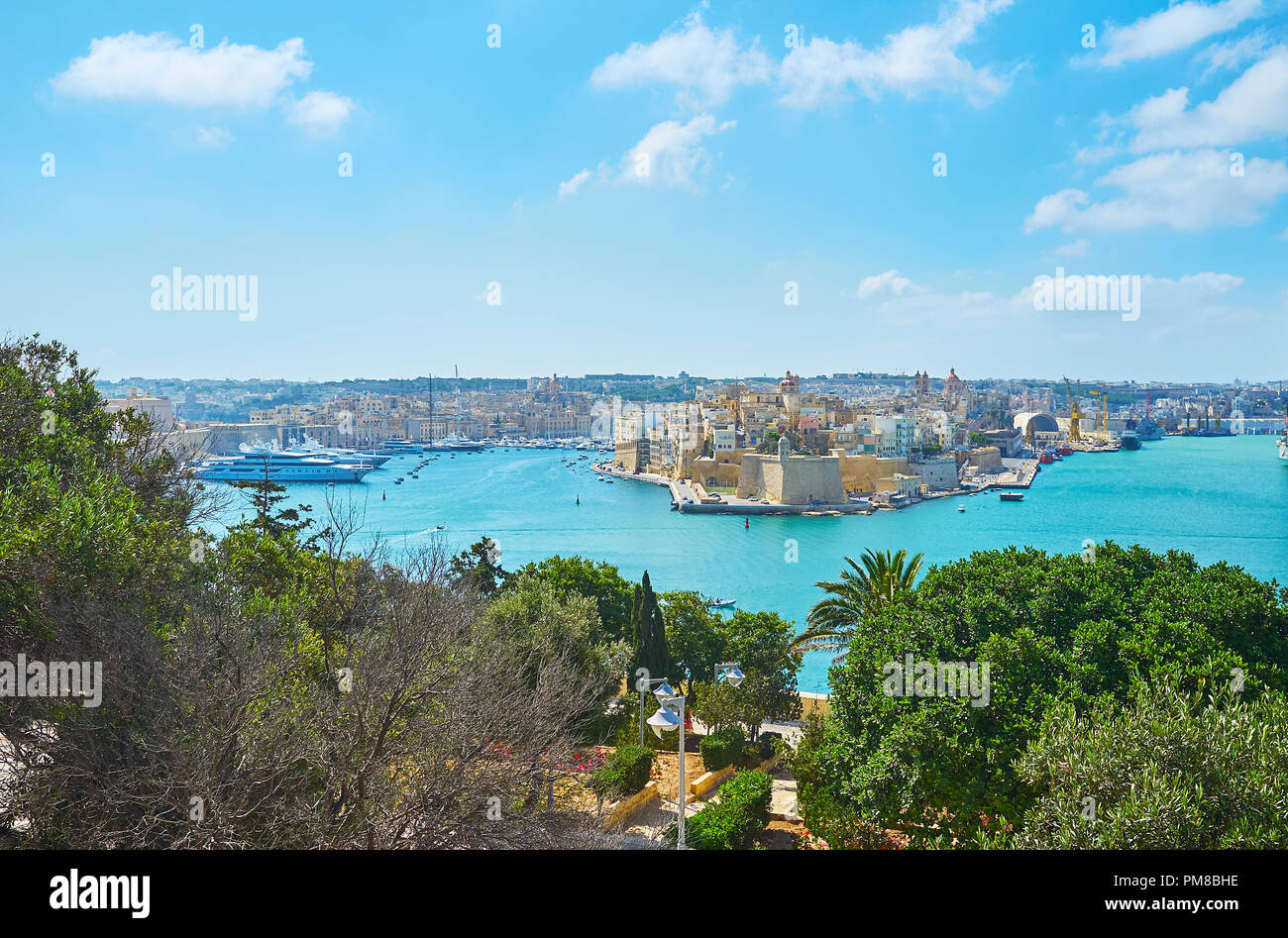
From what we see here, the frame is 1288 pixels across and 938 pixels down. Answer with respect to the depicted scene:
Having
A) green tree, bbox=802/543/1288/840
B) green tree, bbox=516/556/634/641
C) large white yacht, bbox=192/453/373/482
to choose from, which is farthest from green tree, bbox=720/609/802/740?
large white yacht, bbox=192/453/373/482

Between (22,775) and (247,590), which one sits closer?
(22,775)

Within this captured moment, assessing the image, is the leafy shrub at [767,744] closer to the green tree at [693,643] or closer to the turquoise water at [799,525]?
the green tree at [693,643]

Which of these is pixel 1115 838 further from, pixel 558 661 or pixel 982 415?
pixel 982 415

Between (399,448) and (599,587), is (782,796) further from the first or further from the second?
(399,448)

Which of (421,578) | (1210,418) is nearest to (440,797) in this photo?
(421,578)

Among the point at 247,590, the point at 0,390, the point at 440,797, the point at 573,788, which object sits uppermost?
the point at 0,390

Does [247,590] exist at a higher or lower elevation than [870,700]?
higher
